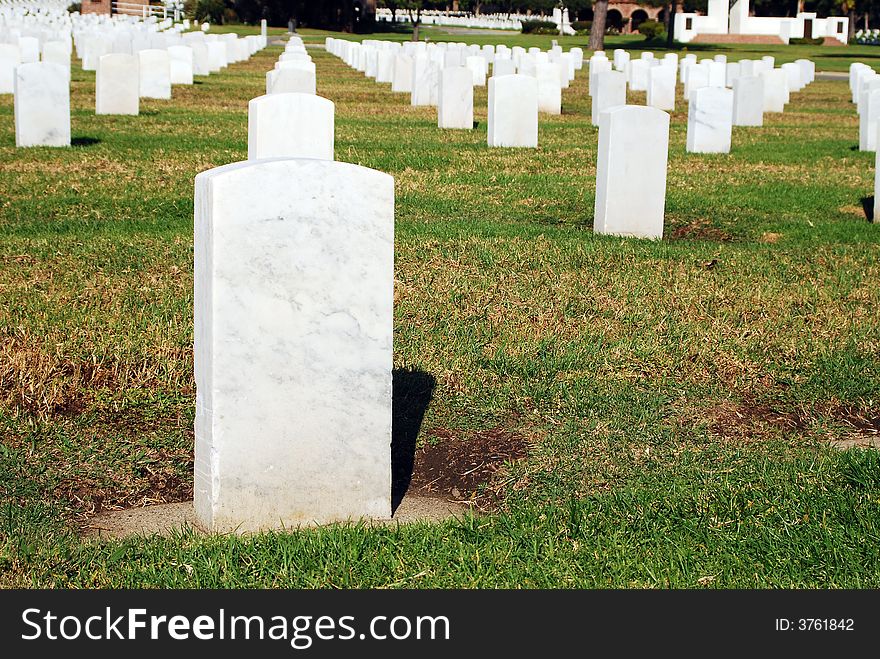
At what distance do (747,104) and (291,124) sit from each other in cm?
1378

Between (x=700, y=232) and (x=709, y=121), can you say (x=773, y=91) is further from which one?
(x=700, y=232)

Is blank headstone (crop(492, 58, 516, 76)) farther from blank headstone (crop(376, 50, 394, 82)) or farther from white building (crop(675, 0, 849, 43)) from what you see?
white building (crop(675, 0, 849, 43))

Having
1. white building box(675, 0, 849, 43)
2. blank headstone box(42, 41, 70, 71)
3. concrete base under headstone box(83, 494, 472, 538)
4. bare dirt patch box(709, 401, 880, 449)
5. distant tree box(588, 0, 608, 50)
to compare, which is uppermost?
white building box(675, 0, 849, 43)

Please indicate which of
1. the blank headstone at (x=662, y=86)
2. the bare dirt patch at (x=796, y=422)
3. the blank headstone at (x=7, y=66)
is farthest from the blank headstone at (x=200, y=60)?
the bare dirt patch at (x=796, y=422)

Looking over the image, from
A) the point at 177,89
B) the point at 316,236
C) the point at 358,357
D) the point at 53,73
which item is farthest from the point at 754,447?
the point at 177,89

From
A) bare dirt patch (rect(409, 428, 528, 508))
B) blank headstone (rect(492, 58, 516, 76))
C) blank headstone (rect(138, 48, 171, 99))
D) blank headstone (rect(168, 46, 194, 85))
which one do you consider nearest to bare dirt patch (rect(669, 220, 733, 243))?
bare dirt patch (rect(409, 428, 528, 508))

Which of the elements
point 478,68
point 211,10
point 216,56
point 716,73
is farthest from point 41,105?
point 211,10

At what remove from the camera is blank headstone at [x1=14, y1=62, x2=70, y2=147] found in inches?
523

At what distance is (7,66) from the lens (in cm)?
2253

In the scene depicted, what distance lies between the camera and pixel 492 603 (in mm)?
3555

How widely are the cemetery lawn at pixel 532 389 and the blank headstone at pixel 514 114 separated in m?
3.77

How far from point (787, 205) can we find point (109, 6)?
66056 millimetres

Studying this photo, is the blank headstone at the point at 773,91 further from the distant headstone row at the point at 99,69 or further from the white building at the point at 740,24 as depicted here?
the white building at the point at 740,24

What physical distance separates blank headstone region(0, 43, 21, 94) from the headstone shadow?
61.1 ft
